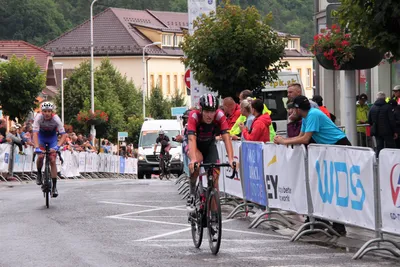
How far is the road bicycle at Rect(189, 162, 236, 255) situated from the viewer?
1202 cm

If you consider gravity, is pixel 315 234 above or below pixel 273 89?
below

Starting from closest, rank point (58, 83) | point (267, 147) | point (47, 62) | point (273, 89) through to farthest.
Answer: point (267, 147), point (273, 89), point (47, 62), point (58, 83)

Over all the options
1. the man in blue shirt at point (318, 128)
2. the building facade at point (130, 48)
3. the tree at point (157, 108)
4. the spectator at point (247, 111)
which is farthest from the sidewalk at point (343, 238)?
the building facade at point (130, 48)

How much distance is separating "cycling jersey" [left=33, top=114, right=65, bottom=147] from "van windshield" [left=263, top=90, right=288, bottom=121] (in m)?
17.3

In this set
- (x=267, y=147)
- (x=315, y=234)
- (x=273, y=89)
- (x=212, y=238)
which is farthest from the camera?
(x=273, y=89)

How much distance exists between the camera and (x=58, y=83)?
10600 cm

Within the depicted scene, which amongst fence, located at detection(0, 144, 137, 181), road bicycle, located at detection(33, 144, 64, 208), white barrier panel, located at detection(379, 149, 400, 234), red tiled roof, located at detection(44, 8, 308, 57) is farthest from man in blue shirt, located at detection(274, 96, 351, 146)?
red tiled roof, located at detection(44, 8, 308, 57)

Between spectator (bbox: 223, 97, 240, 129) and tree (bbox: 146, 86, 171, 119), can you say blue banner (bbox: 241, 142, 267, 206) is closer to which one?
spectator (bbox: 223, 97, 240, 129)

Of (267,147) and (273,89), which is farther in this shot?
(273,89)

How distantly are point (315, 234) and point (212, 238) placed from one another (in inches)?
86.3

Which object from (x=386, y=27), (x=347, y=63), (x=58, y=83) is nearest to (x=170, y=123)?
(x=347, y=63)

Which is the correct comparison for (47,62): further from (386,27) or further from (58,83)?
(386,27)

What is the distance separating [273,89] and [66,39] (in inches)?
3034

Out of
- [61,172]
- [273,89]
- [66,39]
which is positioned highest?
[66,39]
